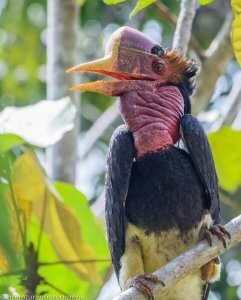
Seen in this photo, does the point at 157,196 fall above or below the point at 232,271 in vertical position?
above

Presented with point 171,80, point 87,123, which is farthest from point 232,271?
point 171,80

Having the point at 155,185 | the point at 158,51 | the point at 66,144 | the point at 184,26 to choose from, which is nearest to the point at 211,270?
the point at 155,185

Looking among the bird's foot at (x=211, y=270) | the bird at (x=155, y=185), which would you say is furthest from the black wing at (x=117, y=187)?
the bird's foot at (x=211, y=270)

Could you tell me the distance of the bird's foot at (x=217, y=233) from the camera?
255 centimetres

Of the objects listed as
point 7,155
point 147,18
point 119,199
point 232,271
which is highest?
point 7,155

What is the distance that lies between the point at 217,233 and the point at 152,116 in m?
0.52

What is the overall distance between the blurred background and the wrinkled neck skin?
0.68 feet

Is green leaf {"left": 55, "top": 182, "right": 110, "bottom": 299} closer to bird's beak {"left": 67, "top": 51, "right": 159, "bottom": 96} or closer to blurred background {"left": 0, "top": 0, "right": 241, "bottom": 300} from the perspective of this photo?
blurred background {"left": 0, "top": 0, "right": 241, "bottom": 300}

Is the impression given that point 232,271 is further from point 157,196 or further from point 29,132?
point 29,132

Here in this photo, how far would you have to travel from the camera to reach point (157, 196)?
2.79 m

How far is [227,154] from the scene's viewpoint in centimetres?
330

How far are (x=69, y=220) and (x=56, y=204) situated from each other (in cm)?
6

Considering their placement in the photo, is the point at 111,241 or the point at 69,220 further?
the point at 111,241

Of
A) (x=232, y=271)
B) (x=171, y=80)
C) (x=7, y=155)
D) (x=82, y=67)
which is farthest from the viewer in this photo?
(x=232, y=271)
